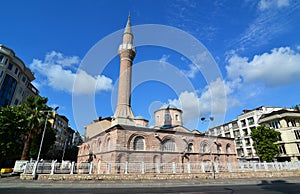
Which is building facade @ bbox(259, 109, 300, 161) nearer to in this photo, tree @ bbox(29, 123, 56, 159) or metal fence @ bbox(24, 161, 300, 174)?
metal fence @ bbox(24, 161, 300, 174)

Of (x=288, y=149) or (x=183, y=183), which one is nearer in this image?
(x=183, y=183)

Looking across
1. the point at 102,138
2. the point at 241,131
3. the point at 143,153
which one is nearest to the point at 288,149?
the point at 241,131

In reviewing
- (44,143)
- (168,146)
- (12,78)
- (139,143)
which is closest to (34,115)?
(44,143)

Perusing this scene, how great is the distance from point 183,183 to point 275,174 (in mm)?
13956

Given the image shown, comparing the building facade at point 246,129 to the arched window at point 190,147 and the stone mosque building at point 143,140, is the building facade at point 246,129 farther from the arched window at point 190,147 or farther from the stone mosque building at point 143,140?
the arched window at point 190,147

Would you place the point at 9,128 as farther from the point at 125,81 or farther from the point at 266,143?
the point at 266,143

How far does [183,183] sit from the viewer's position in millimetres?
13523

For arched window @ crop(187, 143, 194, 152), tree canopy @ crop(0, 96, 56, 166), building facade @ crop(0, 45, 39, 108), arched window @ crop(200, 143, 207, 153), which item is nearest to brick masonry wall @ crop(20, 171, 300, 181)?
arched window @ crop(187, 143, 194, 152)

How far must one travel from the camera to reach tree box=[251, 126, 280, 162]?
26.8 metres

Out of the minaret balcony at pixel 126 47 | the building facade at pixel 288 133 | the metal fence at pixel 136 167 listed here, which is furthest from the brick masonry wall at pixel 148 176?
the minaret balcony at pixel 126 47

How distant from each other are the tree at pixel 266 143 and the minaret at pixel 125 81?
21.1 meters

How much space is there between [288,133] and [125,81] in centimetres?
3256

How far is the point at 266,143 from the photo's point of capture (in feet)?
88.8

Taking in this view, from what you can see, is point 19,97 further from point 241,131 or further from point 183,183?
point 241,131
